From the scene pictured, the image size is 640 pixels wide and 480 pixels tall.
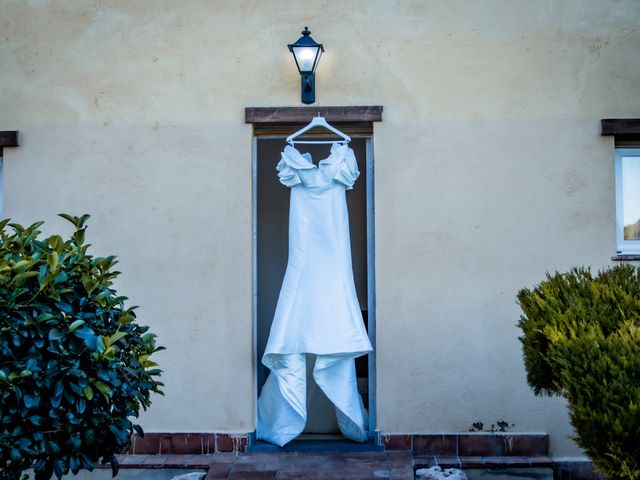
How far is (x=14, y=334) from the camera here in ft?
11.3

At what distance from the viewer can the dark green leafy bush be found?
3434 mm

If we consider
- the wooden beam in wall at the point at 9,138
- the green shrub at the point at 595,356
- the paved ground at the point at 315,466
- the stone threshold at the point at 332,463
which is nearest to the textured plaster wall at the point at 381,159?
the wooden beam in wall at the point at 9,138

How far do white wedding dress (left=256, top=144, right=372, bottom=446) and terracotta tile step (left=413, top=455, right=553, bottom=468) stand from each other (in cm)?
51

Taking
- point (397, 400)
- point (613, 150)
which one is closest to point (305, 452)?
point (397, 400)

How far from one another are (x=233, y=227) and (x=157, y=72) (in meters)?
1.23

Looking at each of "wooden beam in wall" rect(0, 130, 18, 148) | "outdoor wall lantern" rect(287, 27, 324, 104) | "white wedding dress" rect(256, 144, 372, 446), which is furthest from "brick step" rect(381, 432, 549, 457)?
"wooden beam in wall" rect(0, 130, 18, 148)

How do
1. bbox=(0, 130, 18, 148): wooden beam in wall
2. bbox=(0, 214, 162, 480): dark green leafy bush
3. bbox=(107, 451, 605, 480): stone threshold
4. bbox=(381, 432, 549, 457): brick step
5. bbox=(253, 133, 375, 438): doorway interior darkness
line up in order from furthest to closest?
bbox=(253, 133, 375, 438): doorway interior darkness
bbox=(0, 130, 18, 148): wooden beam in wall
bbox=(381, 432, 549, 457): brick step
bbox=(107, 451, 605, 480): stone threshold
bbox=(0, 214, 162, 480): dark green leafy bush

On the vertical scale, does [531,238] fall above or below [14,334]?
above

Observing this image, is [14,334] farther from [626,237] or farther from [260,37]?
[626,237]

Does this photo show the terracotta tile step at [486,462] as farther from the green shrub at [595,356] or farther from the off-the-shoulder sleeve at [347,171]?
the off-the-shoulder sleeve at [347,171]

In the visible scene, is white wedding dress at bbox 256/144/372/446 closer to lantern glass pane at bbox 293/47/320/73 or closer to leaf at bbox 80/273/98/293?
lantern glass pane at bbox 293/47/320/73

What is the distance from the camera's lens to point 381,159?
5.66 metres

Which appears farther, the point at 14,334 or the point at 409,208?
the point at 409,208

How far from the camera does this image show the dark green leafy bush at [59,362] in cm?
343
